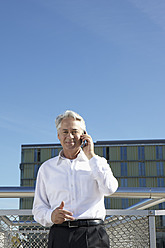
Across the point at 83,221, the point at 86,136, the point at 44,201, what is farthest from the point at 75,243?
the point at 86,136

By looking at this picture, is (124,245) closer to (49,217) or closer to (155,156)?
(49,217)

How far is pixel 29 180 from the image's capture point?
62.6m

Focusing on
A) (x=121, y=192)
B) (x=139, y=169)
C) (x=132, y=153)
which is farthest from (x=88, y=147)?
(x=139, y=169)

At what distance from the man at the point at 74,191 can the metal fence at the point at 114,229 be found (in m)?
0.26

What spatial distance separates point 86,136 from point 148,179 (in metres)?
60.7

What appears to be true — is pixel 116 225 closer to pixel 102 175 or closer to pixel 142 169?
pixel 102 175

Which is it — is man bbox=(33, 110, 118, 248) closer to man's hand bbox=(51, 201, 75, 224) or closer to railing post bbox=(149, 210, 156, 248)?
man's hand bbox=(51, 201, 75, 224)

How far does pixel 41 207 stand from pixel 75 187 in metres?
0.23

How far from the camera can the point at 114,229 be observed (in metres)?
2.52

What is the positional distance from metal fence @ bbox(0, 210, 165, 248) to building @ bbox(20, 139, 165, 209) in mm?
58323

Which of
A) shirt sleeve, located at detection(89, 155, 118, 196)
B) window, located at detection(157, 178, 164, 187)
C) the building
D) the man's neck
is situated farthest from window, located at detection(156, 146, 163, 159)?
shirt sleeve, located at detection(89, 155, 118, 196)

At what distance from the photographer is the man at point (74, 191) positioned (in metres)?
1.98

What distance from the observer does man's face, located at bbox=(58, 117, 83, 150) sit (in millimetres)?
2172

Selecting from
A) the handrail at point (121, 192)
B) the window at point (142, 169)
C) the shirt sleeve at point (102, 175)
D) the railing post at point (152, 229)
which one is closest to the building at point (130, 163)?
the window at point (142, 169)
